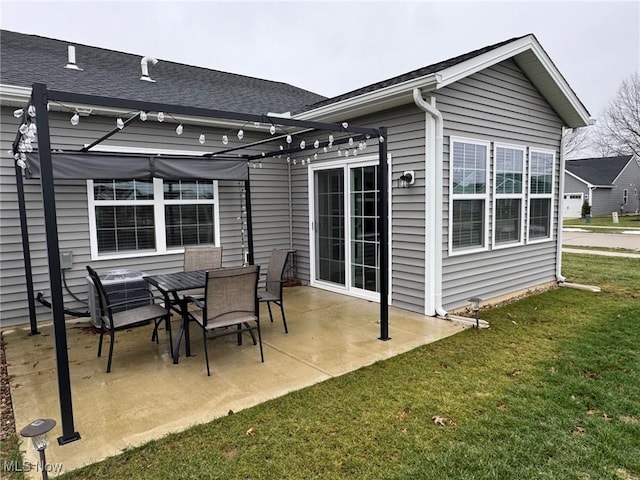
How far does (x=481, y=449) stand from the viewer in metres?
2.34

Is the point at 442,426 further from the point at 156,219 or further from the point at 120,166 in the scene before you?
the point at 156,219

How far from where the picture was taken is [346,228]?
6.20 m

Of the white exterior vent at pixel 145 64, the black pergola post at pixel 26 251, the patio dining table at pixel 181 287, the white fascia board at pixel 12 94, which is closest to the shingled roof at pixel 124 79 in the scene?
the white fascia board at pixel 12 94

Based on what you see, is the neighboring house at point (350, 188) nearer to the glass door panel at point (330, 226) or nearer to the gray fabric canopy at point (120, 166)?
the glass door panel at point (330, 226)

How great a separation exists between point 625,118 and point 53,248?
32419 mm

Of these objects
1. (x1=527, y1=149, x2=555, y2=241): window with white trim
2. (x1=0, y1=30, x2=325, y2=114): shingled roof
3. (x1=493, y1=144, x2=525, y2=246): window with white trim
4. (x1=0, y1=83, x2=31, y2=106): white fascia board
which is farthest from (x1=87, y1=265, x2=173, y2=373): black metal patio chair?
(x1=527, y1=149, x2=555, y2=241): window with white trim

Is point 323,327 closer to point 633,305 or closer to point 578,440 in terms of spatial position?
point 578,440

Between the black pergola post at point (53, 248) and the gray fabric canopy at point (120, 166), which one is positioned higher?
→ the gray fabric canopy at point (120, 166)

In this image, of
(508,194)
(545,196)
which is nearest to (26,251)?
(508,194)

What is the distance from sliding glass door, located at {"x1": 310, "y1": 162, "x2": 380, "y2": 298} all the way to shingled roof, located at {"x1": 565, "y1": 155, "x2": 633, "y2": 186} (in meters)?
28.3

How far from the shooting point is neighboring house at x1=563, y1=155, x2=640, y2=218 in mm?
28062

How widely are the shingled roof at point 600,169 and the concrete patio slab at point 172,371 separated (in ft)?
97.4

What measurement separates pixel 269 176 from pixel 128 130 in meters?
2.38

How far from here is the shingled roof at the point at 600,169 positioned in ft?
92.4
